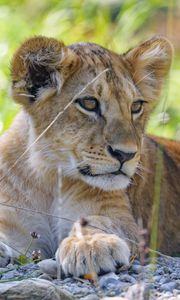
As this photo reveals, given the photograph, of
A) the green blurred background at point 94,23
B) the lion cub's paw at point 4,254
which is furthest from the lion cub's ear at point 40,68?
the green blurred background at point 94,23

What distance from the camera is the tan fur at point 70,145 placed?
416 centimetres

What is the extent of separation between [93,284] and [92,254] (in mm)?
212

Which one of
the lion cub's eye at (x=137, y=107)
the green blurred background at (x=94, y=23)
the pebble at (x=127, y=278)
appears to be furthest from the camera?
the green blurred background at (x=94, y=23)

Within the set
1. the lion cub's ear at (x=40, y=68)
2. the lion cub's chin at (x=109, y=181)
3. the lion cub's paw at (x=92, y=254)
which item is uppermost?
the lion cub's ear at (x=40, y=68)

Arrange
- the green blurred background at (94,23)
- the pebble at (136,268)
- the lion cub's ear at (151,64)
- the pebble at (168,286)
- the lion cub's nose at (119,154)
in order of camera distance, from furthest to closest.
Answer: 1. the green blurred background at (94,23)
2. the lion cub's ear at (151,64)
3. the lion cub's nose at (119,154)
4. the pebble at (136,268)
5. the pebble at (168,286)

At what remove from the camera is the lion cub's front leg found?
376 centimetres

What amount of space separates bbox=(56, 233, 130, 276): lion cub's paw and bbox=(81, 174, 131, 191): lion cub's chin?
27cm

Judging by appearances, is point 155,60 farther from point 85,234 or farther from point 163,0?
point 163,0

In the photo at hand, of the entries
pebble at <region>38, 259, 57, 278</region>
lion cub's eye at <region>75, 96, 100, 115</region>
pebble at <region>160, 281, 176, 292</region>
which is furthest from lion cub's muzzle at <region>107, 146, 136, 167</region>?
pebble at <region>160, 281, 176, 292</region>

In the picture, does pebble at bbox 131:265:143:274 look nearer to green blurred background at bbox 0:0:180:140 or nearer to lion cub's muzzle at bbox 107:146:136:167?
lion cub's muzzle at bbox 107:146:136:167

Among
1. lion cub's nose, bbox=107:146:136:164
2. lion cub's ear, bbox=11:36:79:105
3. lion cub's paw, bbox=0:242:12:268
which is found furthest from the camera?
lion cub's ear, bbox=11:36:79:105

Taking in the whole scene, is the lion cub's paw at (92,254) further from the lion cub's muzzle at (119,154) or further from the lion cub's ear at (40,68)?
the lion cub's ear at (40,68)

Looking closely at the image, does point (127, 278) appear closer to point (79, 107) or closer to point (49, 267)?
point (49, 267)

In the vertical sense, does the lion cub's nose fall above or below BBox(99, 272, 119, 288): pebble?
above
